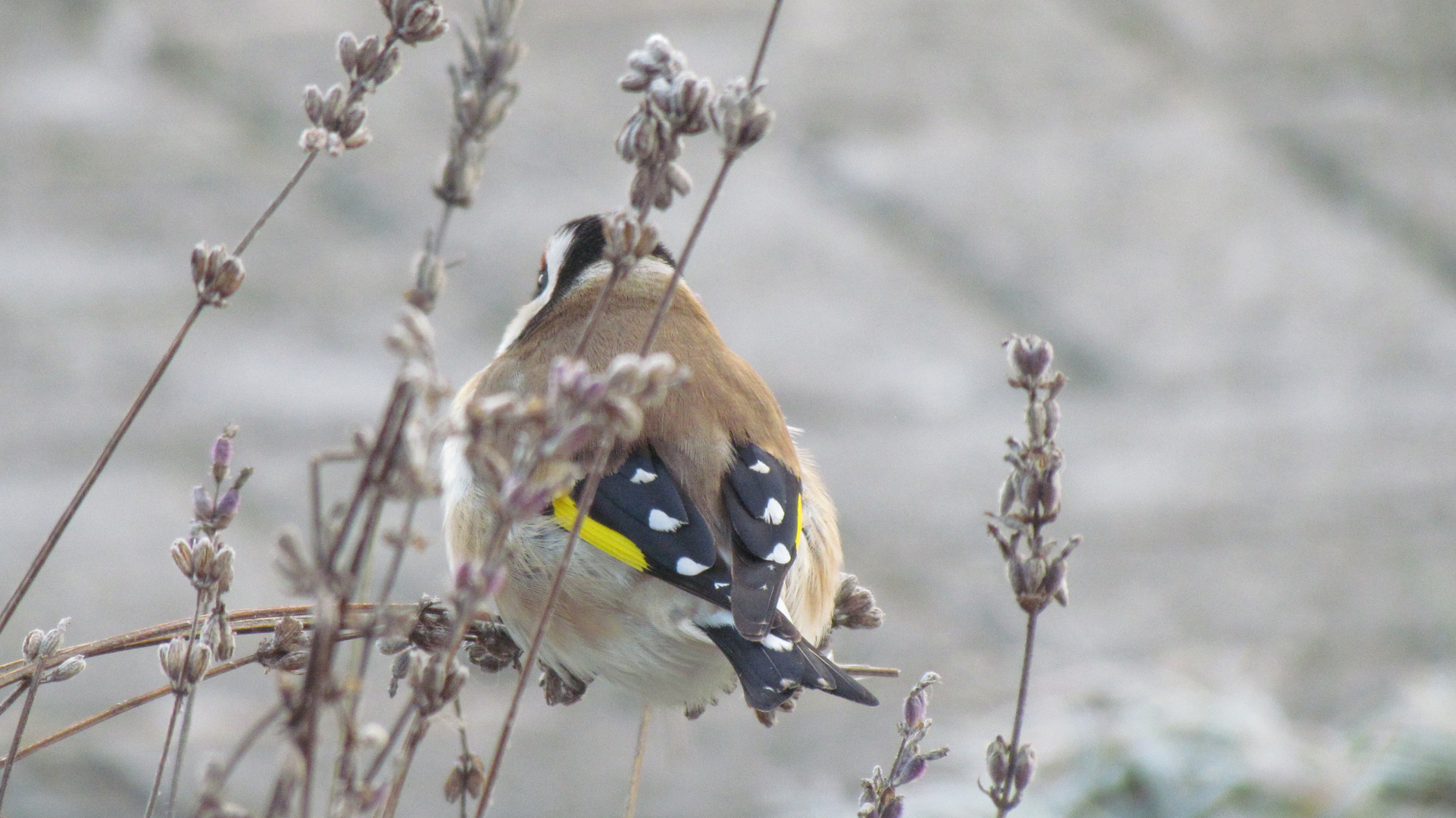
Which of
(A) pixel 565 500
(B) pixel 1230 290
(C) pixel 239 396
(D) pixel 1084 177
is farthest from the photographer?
(D) pixel 1084 177

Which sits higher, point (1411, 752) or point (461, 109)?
point (1411, 752)

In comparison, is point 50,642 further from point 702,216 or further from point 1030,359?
point 1030,359

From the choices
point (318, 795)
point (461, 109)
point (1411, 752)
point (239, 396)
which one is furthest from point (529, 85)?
point (461, 109)

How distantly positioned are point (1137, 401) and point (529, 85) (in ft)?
9.82

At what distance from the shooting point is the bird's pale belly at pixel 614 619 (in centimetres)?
192

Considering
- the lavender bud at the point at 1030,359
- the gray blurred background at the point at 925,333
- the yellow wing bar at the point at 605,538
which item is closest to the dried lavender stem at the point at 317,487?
the lavender bud at the point at 1030,359

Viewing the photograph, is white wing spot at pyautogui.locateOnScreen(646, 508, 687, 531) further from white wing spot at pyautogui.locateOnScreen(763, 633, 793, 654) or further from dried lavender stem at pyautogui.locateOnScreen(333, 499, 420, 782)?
dried lavender stem at pyautogui.locateOnScreen(333, 499, 420, 782)

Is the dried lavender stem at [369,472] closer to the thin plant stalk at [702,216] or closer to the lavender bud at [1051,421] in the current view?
the thin plant stalk at [702,216]

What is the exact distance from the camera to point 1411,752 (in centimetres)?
332

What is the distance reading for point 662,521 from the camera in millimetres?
1896

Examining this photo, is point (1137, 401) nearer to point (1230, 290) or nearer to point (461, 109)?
point (1230, 290)

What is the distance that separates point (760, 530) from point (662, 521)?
0.42ft

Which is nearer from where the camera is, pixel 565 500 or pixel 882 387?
pixel 565 500

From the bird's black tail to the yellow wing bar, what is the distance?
178 mm
